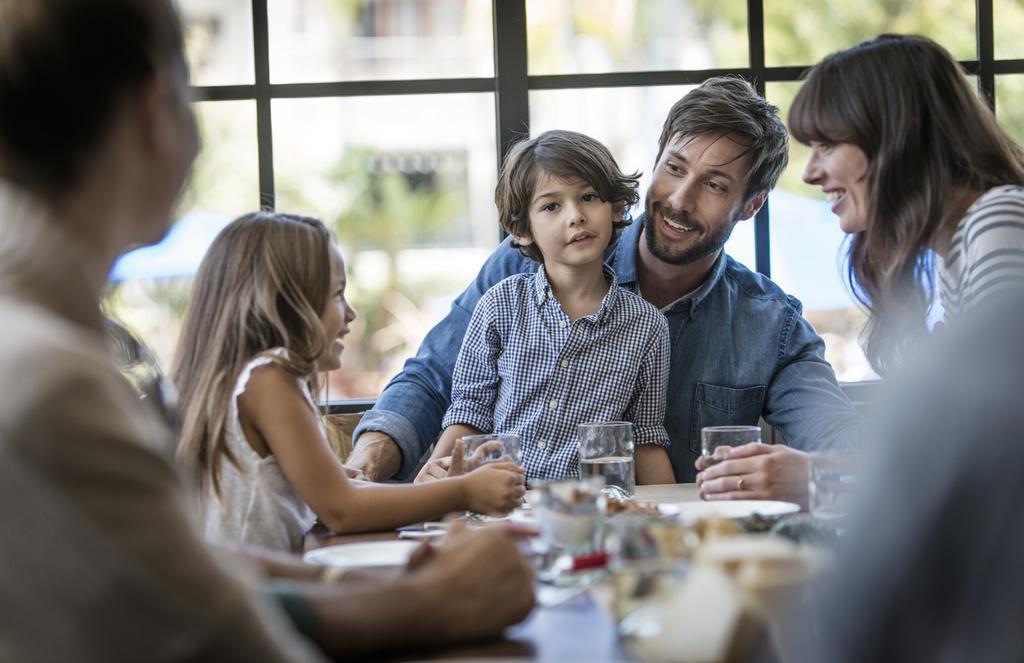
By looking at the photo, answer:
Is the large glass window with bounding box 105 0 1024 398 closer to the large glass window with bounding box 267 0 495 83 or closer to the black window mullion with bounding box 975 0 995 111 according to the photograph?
the black window mullion with bounding box 975 0 995 111

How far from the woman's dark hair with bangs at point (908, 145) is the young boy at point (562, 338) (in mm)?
810

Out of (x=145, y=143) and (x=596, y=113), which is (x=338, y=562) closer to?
(x=145, y=143)

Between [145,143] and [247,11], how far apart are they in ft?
10.5

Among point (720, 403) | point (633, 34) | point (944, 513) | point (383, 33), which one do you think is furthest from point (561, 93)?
point (944, 513)

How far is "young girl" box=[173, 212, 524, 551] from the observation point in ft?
6.42

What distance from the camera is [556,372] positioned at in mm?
2959

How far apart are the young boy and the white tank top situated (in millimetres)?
846

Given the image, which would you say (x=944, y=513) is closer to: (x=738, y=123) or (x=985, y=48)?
(x=738, y=123)

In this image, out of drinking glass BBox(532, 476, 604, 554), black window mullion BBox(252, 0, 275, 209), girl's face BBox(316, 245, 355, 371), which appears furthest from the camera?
black window mullion BBox(252, 0, 275, 209)

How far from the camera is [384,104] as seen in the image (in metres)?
4.13

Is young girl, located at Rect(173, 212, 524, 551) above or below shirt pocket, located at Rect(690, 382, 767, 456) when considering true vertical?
above

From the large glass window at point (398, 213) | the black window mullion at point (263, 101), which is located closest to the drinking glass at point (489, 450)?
the black window mullion at point (263, 101)

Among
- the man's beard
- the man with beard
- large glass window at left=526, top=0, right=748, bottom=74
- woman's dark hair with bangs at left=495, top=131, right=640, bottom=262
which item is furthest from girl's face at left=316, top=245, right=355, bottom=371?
large glass window at left=526, top=0, right=748, bottom=74

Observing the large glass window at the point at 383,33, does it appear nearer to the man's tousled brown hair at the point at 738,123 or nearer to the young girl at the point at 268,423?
the man's tousled brown hair at the point at 738,123
